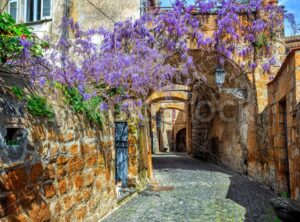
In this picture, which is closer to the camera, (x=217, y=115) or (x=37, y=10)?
(x=37, y=10)

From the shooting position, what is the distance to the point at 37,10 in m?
10.2

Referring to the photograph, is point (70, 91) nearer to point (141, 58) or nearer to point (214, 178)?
point (141, 58)

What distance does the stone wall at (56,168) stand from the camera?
2.93 m

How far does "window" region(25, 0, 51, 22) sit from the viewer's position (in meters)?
10.1

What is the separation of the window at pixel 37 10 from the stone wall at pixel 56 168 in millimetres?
5592

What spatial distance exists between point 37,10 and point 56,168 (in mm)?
7823

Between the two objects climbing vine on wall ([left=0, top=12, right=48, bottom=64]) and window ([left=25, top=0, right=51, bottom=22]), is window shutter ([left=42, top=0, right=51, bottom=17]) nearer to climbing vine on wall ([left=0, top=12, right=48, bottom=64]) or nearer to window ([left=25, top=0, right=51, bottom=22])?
window ([left=25, top=0, right=51, bottom=22])

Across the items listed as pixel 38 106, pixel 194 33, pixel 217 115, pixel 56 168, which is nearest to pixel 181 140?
pixel 217 115

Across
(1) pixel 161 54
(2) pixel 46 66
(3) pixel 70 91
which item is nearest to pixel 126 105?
(1) pixel 161 54

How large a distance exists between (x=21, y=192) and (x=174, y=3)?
795 cm

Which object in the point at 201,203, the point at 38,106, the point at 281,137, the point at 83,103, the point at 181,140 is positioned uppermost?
the point at 83,103

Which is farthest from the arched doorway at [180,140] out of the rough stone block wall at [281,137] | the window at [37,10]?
the window at [37,10]

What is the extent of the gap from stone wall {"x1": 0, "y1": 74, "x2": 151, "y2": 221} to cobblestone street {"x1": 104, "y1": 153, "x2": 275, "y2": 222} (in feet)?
2.19

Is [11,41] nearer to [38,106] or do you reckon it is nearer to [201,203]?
A: [38,106]
